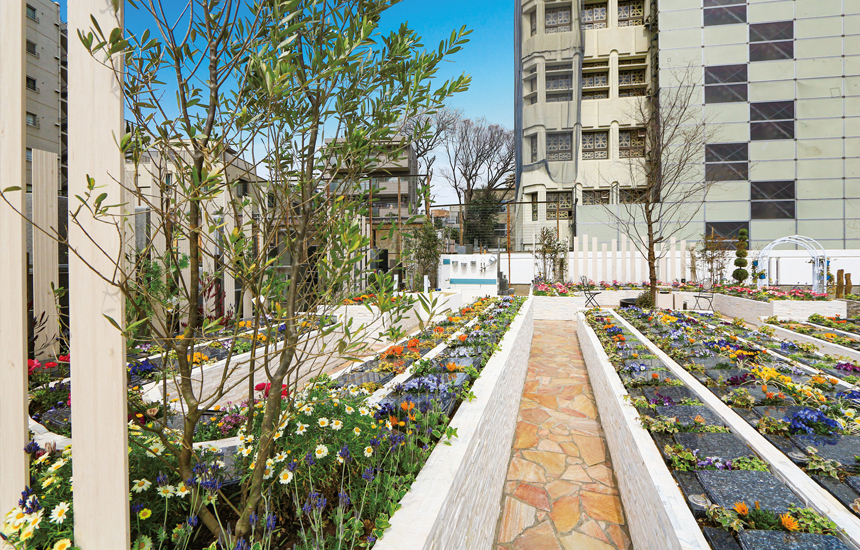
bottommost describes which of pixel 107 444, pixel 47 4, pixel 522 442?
pixel 522 442

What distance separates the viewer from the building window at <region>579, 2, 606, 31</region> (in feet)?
69.3

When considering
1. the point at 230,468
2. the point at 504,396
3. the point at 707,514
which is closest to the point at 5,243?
the point at 230,468

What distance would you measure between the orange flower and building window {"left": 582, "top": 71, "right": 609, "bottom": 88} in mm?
23021

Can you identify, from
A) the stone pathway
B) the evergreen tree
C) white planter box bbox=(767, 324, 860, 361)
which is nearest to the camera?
the stone pathway

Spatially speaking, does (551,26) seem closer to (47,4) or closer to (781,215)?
(781,215)

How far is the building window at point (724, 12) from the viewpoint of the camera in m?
17.7

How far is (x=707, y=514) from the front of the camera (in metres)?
1.61

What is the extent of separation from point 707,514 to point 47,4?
86.5 feet

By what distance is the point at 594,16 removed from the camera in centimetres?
2130

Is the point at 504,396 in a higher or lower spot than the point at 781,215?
lower

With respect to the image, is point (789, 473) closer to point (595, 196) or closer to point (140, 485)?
point (140, 485)

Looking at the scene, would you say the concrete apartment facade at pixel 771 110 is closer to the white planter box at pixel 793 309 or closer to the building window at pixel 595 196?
the building window at pixel 595 196

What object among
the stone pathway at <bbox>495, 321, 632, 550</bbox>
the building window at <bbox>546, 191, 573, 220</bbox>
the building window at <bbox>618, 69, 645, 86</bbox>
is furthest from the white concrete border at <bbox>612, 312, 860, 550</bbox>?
the building window at <bbox>618, 69, 645, 86</bbox>

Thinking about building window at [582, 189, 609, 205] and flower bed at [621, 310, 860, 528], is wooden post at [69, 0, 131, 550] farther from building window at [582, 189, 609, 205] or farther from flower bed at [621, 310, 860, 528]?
building window at [582, 189, 609, 205]
